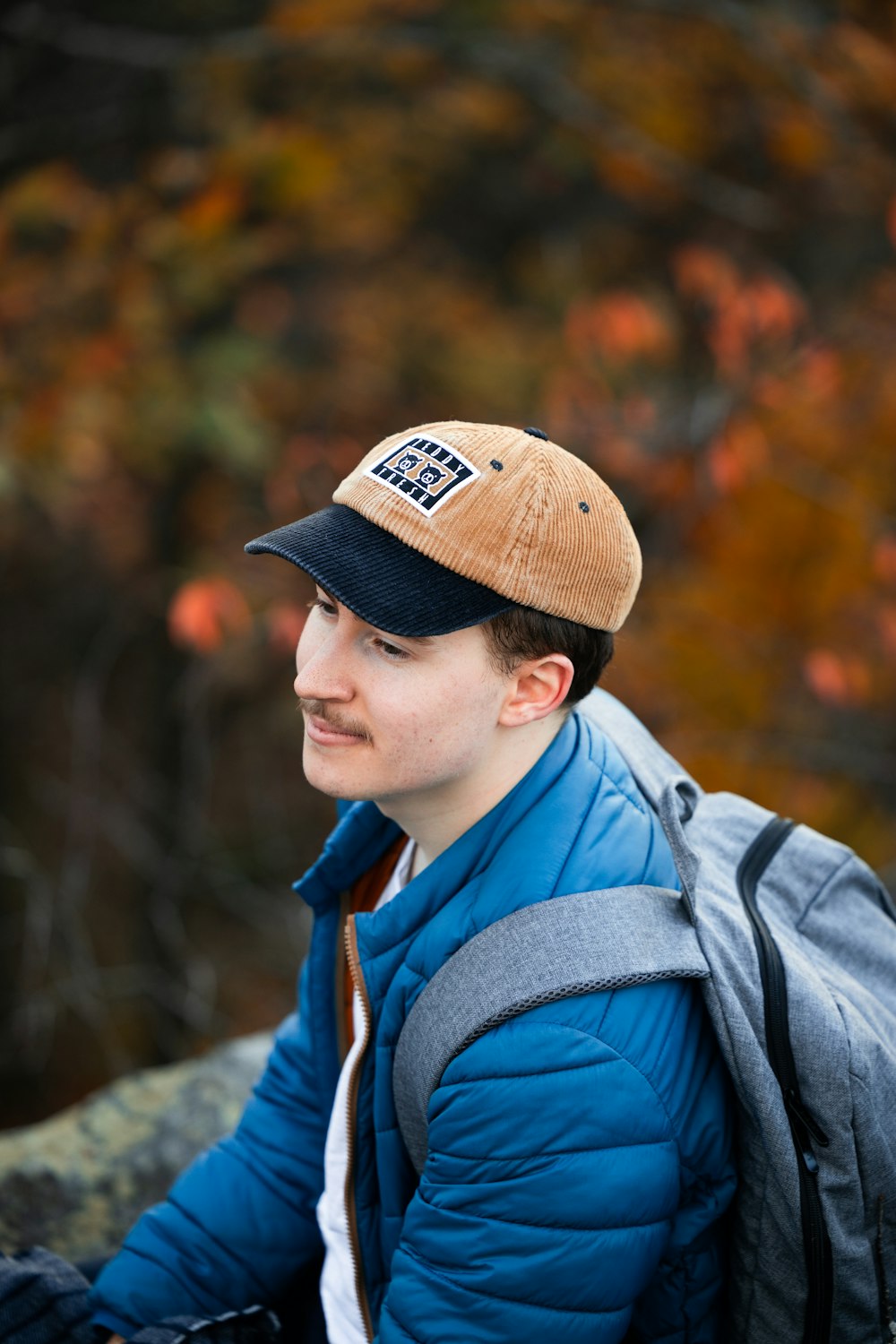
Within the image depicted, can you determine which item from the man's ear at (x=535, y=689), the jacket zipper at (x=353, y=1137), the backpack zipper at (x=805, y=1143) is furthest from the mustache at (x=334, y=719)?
the backpack zipper at (x=805, y=1143)

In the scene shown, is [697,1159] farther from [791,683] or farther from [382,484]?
[791,683]

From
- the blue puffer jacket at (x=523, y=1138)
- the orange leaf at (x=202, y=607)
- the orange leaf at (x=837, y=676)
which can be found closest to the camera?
the blue puffer jacket at (x=523, y=1138)

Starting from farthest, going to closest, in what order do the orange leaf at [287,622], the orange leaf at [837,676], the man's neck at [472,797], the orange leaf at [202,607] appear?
the orange leaf at [287,622] < the orange leaf at [837,676] < the orange leaf at [202,607] < the man's neck at [472,797]

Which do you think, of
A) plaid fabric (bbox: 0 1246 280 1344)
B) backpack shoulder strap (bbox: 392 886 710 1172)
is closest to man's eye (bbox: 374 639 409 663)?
backpack shoulder strap (bbox: 392 886 710 1172)

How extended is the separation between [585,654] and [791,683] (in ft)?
11.3

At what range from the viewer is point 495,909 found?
1.55 metres

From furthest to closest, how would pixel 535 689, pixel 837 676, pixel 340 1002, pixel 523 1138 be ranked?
pixel 837 676 < pixel 340 1002 < pixel 535 689 < pixel 523 1138

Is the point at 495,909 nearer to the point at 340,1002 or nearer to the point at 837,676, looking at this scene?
the point at 340,1002

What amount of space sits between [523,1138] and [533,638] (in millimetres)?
689

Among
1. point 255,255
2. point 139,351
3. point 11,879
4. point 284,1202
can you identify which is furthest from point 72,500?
point 284,1202

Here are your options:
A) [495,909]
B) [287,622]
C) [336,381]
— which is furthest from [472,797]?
[336,381]

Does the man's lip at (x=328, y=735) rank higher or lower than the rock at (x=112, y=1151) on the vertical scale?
higher

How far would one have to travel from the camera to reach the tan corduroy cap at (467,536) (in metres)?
1.51

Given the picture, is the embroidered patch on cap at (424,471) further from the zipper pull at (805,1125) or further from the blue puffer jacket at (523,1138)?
the zipper pull at (805,1125)
